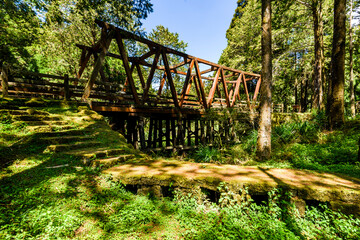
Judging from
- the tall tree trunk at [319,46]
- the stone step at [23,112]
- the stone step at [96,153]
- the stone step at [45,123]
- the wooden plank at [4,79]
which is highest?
the tall tree trunk at [319,46]

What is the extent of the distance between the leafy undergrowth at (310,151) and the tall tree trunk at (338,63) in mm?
1043

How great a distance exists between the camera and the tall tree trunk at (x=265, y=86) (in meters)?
6.07

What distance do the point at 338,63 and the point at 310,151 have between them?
4319 mm

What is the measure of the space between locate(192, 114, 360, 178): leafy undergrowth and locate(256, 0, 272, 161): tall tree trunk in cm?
64

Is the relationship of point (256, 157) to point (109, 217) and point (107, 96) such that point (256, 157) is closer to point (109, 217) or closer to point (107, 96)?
point (109, 217)

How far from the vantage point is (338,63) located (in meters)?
6.77

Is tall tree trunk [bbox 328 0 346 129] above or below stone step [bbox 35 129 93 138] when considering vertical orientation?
above

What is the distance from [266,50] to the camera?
20.1 feet

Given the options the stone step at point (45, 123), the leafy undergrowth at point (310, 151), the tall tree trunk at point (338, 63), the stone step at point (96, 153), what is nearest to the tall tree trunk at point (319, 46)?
the leafy undergrowth at point (310, 151)

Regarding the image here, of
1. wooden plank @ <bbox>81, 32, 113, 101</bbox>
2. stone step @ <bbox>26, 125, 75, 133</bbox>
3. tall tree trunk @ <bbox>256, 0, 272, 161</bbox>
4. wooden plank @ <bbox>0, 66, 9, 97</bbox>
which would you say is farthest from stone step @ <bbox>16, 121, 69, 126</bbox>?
tall tree trunk @ <bbox>256, 0, 272, 161</bbox>

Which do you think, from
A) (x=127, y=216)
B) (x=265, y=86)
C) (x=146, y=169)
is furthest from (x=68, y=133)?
(x=265, y=86)

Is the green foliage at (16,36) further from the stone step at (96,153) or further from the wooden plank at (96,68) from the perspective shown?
the stone step at (96,153)

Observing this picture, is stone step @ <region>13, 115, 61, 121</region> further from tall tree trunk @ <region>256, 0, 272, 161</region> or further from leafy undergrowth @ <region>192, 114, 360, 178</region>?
tall tree trunk @ <region>256, 0, 272, 161</region>

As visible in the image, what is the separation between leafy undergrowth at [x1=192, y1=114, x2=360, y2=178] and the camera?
504 cm
